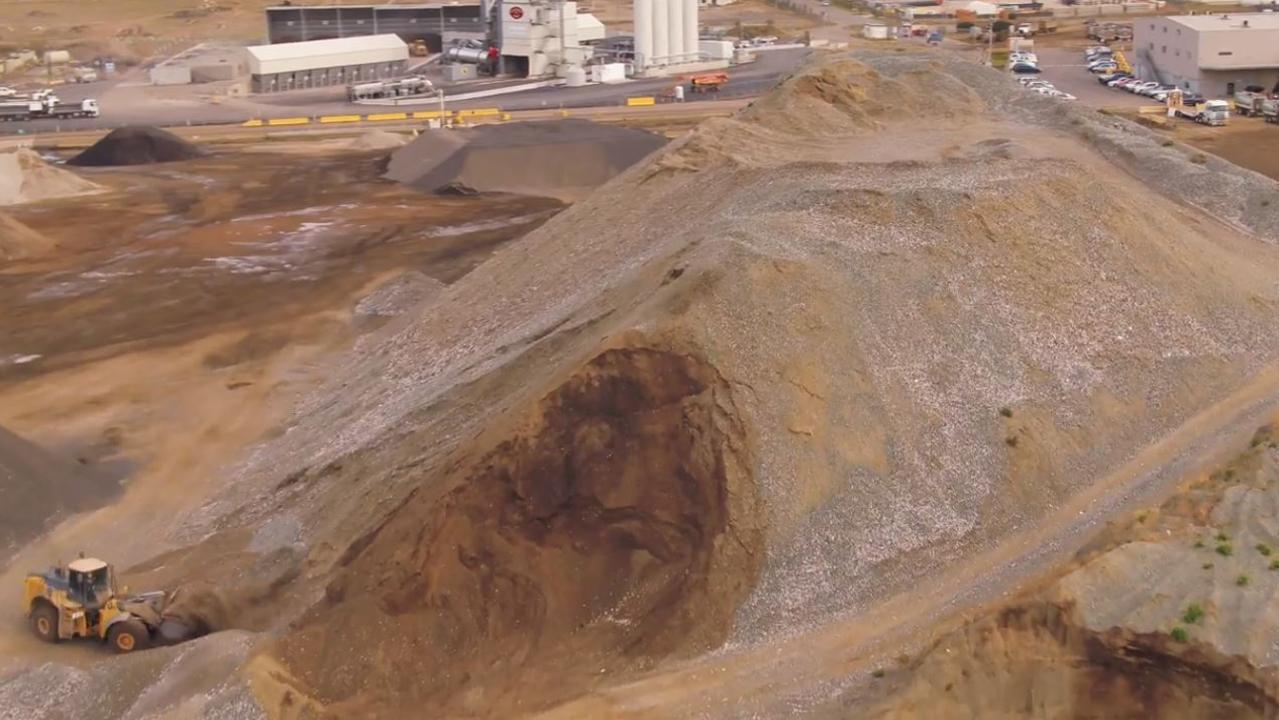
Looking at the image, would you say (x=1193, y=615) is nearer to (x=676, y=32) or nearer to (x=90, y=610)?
(x=90, y=610)

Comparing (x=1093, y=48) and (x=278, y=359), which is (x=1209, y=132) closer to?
(x=1093, y=48)

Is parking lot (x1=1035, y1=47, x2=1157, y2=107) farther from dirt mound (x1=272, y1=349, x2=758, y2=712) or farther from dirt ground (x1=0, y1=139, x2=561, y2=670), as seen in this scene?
dirt mound (x1=272, y1=349, x2=758, y2=712)

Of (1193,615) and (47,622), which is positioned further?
(47,622)

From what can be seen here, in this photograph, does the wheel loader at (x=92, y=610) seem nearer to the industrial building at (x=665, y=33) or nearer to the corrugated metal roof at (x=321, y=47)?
the industrial building at (x=665, y=33)

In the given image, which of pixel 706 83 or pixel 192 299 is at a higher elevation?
pixel 706 83

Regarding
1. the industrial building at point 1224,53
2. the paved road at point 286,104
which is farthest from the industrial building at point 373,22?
the industrial building at point 1224,53

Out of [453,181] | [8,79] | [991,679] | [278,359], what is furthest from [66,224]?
[8,79]

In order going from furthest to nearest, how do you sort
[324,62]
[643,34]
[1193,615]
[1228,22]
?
[324,62] → [643,34] → [1228,22] → [1193,615]

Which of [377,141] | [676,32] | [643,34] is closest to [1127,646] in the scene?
[377,141]
